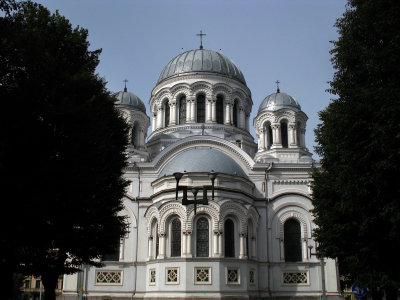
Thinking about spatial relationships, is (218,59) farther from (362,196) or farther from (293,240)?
(362,196)

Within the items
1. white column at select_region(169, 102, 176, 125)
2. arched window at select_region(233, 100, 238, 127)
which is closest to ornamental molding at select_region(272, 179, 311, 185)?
arched window at select_region(233, 100, 238, 127)

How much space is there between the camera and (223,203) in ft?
88.8

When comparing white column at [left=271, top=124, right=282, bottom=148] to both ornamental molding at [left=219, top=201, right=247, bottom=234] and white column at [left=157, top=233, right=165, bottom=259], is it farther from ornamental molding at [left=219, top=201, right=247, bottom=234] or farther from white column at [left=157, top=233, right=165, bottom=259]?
white column at [left=157, top=233, right=165, bottom=259]

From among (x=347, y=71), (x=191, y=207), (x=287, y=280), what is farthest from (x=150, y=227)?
(x=347, y=71)

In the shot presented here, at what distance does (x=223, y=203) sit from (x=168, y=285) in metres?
5.87

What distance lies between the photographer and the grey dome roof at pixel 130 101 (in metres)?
35.2

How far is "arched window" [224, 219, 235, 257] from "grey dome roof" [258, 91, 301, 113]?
35.9 ft

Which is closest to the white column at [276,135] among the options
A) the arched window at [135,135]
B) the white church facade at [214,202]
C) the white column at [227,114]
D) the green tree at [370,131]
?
the white church facade at [214,202]

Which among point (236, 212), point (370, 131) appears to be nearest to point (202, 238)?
point (236, 212)

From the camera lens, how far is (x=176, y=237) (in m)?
27.2

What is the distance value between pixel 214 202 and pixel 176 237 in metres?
3.20

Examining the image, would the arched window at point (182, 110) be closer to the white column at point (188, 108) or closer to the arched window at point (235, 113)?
the white column at point (188, 108)

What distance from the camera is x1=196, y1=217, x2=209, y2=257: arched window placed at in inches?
1047

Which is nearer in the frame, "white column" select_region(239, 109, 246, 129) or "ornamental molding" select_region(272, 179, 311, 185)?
"ornamental molding" select_region(272, 179, 311, 185)
